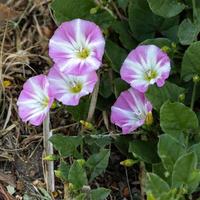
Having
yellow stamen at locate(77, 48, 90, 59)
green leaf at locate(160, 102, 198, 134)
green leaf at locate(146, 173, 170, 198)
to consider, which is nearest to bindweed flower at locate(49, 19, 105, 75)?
yellow stamen at locate(77, 48, 90, 59)

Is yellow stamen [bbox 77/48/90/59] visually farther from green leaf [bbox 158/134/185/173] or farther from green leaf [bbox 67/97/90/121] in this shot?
green leaf [bbox 158/134/185/173]

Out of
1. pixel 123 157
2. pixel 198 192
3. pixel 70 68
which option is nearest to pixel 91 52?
pixel 70 68

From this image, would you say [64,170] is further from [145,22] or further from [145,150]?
[145,22]

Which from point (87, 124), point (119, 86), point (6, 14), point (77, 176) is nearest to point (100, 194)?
point (77, 176)

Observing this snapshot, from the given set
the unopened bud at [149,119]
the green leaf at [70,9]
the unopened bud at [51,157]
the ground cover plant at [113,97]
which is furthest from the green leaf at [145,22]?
the unopened bud at [51,157]

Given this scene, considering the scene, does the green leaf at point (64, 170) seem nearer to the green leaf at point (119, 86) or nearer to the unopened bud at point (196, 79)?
the green leaf at point (119, 86)
